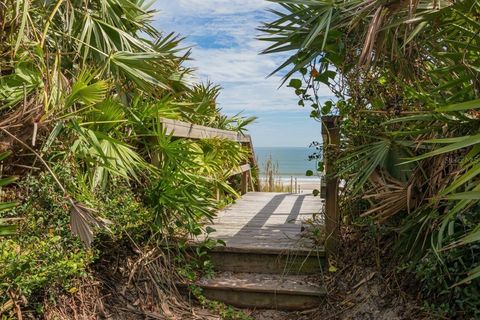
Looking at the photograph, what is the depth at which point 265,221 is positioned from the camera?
4.65 meters

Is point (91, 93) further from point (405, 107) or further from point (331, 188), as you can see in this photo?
point (405, 107)

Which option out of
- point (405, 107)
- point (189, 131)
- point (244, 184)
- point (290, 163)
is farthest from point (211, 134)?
point (290, 163)

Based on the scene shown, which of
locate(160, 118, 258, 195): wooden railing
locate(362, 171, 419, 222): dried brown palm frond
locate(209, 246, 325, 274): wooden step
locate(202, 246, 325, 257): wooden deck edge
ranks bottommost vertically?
locate(209, 246, 325, 274): wooden step

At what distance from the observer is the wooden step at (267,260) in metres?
3.20

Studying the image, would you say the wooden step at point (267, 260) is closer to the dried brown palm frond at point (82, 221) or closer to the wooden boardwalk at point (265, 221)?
the wooden boardwalk at point (265, 221)

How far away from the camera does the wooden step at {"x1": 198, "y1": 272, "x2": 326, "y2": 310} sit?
9.68 feet

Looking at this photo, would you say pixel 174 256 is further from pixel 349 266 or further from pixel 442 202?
pixel 442 202

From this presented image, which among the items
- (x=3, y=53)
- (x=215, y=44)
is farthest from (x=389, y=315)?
(x=215, y=44)

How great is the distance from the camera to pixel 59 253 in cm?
A: 238

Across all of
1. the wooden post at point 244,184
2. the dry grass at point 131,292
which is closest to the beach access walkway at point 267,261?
the dry grass at point 131,292

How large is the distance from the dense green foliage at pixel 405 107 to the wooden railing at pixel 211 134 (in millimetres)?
1054

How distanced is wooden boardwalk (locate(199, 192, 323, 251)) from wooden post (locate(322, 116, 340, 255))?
10.8 inches

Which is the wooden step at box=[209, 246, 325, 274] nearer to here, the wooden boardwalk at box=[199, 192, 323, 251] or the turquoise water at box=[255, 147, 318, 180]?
the wooden boardwalk at box=[199, 192, 323, 251]

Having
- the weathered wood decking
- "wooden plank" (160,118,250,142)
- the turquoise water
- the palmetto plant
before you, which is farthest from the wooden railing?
the weathered wood decking
